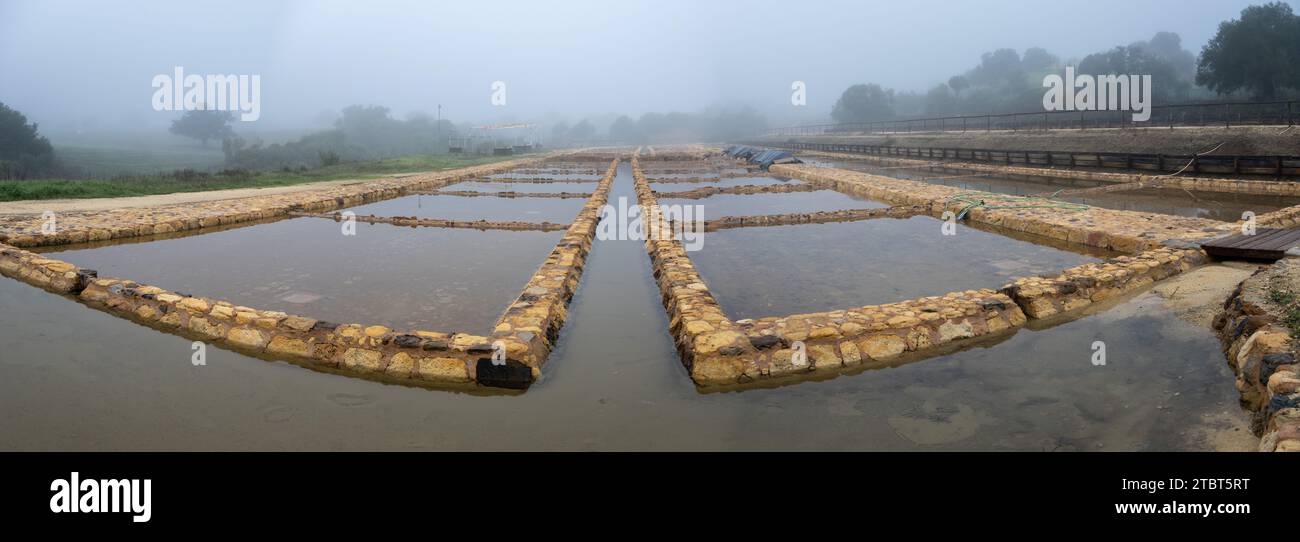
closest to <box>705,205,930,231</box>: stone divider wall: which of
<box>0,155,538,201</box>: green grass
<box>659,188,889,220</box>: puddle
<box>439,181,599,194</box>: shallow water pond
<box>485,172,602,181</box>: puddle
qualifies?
<box>659,188,889,220</box>: puddle

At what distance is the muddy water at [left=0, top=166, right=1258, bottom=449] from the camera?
3.66 metres

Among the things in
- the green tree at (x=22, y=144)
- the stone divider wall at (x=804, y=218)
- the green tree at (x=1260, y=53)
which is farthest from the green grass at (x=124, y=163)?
the green tree at (x=1260, y=53)

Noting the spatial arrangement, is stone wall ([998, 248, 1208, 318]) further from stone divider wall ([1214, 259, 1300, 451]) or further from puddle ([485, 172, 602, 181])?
puddle ([485, 172, 602, 181])

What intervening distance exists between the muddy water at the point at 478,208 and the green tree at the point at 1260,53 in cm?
4417

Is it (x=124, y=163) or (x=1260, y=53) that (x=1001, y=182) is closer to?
(x=1260, y=53)

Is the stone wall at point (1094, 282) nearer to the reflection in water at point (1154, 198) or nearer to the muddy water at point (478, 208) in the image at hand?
the reflection in water at point (1154, 198)

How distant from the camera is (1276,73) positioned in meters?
37.2

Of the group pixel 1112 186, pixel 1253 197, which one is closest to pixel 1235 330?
pixel 1253 197

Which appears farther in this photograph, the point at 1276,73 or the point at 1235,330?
the point at 1276,73

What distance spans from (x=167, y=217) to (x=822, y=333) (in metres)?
13.1

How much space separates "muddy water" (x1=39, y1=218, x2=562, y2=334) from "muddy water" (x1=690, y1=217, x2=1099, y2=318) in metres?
2.66

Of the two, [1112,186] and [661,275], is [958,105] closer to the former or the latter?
[1112,186]

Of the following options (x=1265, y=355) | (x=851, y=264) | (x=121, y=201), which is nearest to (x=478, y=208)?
(x=121, y=201)

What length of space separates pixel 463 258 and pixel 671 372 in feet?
17.2
